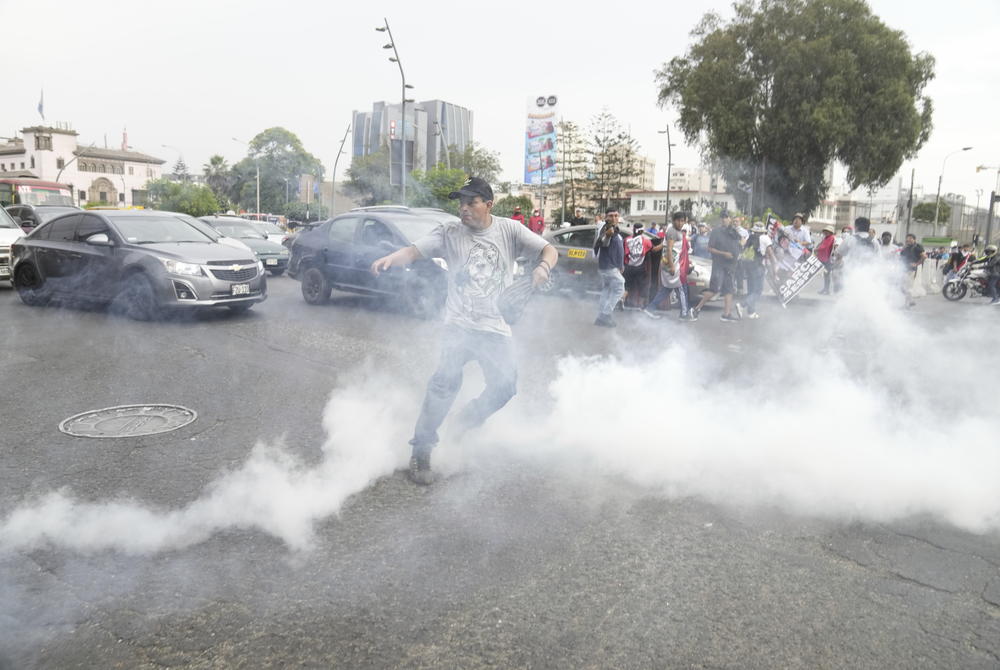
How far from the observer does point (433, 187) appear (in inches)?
1054

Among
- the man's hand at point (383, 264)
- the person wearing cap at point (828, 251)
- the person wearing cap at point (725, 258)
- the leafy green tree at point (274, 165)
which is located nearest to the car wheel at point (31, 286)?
the man's hand at point (383, 264)

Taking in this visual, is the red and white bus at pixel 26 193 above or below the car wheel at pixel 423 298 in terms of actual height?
above

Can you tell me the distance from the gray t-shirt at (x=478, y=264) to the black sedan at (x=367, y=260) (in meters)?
5.40

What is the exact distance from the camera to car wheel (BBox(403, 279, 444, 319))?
990 cm

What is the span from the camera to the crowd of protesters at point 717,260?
10453 millimetres

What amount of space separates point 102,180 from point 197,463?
10303cm

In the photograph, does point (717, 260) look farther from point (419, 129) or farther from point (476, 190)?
point (419, 129)

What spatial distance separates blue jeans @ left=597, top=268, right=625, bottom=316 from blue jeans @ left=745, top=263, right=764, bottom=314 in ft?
10.1

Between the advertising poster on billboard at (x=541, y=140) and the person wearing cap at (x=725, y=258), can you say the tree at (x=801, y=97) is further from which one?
the person wearing cap at (x=725, y=258)

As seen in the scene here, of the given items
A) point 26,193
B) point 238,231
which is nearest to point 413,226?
point 238,231

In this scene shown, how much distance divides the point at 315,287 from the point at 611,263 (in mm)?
4644

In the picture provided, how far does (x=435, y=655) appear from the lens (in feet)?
7.82

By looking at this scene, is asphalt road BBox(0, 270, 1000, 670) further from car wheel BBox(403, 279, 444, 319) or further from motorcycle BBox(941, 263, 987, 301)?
motorcycle BBox(941, 263, 987, 301)

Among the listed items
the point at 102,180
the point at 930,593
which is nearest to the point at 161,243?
the point at 930,593
